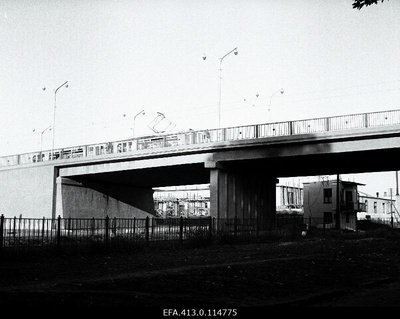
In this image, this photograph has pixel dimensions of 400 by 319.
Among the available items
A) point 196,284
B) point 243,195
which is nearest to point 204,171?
point 243,195

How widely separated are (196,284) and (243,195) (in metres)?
32.9

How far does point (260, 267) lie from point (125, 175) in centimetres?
3787

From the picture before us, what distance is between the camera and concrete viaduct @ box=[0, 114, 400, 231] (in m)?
35.9

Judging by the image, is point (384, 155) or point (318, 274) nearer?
point (318, 274)

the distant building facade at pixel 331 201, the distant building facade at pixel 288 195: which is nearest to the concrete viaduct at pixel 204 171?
the distant building facade at pixel 331 201

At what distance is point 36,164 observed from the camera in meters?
52.6

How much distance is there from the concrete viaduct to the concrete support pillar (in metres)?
0.08

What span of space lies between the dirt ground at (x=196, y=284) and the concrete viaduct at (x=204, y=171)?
17.5 m

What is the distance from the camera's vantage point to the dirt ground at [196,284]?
9375mm

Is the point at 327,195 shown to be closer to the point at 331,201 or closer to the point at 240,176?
the point at 331,201

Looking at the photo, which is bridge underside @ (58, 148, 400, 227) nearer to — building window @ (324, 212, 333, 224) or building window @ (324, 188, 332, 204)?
building window @ (324, 212, 333, 224)

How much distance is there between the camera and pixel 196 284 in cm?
1153

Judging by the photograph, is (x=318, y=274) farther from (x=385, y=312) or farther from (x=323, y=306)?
(x=385, y=312)

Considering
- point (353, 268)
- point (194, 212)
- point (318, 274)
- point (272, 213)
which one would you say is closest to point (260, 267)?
point (318, 274)
